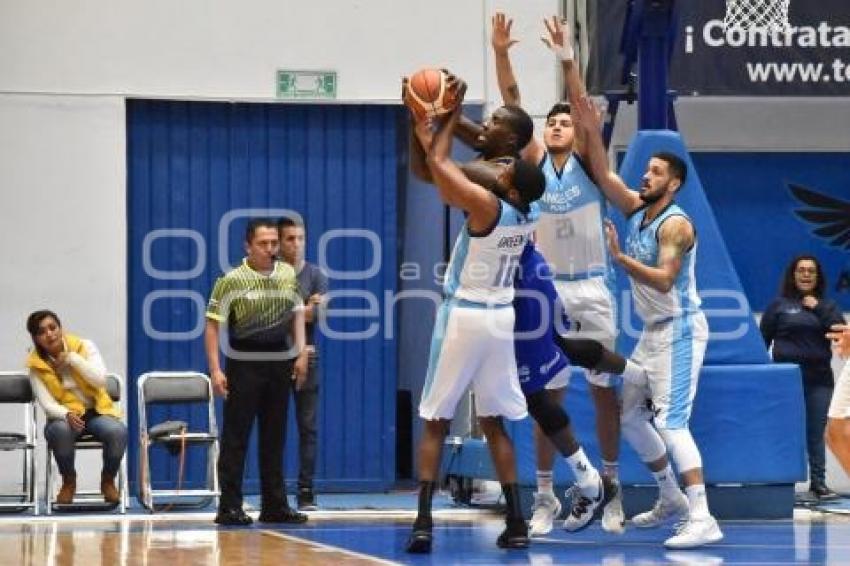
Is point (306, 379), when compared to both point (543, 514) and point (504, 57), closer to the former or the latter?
point (543, 514)

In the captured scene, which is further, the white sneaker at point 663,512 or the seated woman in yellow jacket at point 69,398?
the seated woman in yellow jacket at point 69,398

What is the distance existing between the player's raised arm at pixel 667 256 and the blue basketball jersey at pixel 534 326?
452mm

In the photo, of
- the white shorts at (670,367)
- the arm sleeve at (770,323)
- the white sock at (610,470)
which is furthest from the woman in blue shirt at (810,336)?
the white sock at (610,470)

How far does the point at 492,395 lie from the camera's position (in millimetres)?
9258

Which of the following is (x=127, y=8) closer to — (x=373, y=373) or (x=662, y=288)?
(x=373, y=373)

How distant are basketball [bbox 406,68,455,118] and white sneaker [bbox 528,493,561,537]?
2454 mm

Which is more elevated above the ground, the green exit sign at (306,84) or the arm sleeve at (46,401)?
the green exit sign at (306,84)

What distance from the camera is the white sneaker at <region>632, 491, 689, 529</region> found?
10.1 metres

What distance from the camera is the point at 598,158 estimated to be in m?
10.2

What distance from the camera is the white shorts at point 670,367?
9.90 metres

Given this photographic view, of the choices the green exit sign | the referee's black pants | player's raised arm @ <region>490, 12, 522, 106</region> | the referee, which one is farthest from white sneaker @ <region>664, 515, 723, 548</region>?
the green exit sign

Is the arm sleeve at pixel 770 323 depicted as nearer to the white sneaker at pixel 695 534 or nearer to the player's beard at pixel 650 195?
the player's beard at pixel 650 195

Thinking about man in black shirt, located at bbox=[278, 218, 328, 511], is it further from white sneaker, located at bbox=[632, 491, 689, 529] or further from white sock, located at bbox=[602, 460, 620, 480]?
white sneaker, located at bbox=[632, 491, 689, 529]

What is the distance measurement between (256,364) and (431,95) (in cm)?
305
